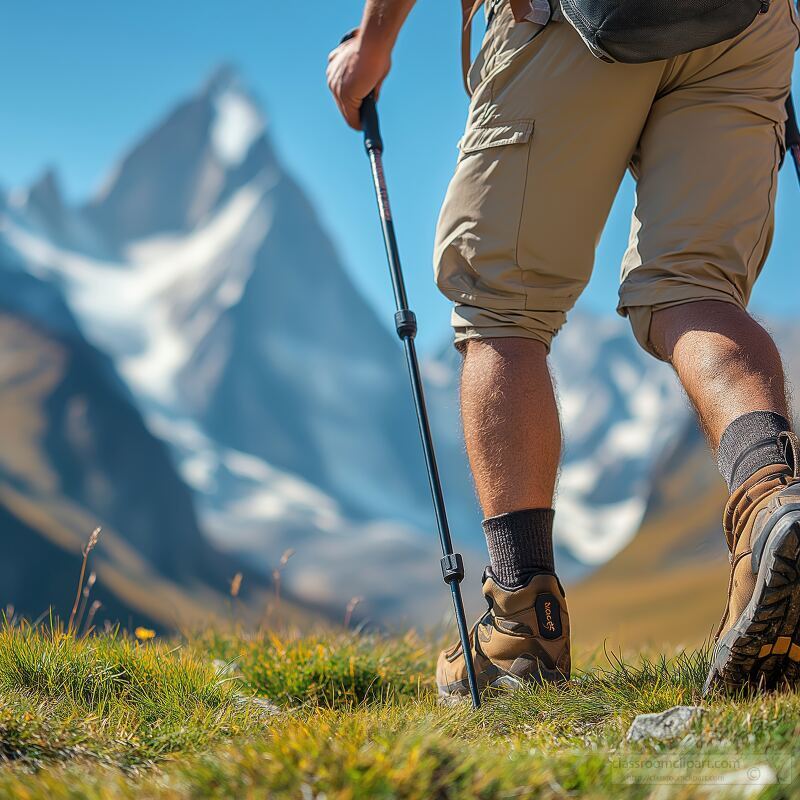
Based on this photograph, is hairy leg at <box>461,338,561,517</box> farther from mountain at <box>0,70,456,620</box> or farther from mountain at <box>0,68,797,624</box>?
mountain at <box>0,70,456,620</box>

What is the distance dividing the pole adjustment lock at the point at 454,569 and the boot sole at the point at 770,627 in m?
0.71

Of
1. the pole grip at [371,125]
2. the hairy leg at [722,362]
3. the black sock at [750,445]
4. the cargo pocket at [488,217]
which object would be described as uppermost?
the pole grip at [371,125]

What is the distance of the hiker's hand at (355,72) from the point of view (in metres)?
2.58

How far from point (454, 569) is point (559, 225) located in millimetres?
916

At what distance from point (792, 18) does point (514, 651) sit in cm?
177

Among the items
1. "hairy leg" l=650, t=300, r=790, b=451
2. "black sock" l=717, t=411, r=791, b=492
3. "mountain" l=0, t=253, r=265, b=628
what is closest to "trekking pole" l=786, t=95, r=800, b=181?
"hairy leg" l=650, t=300, r=790, b=451

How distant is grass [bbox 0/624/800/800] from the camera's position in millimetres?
1315

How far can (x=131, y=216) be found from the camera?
190000mm

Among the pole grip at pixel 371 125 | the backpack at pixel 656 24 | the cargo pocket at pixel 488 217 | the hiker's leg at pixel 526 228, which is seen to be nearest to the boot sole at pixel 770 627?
the hiker's leg at pixel 526 228

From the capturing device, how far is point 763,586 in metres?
1.68

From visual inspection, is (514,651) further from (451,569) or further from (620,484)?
(620,484)

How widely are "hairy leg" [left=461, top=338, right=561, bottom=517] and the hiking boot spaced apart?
0.66 feet

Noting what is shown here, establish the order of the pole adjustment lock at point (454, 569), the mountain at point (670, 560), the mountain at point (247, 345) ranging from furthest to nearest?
the mountain at point (247, 345), the mountain at point (670, 560), the pole adjustment lock at point (454, 569)

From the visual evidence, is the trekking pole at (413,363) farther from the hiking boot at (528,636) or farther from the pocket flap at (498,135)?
the pocket flap at (498,135)
